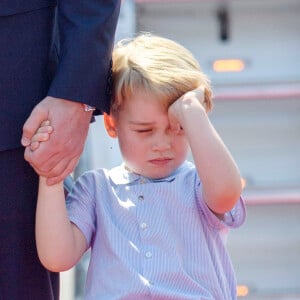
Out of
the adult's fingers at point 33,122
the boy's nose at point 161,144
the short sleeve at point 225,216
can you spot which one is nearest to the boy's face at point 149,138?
the boy's nose at point 161,144

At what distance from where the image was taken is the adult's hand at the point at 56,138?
3.08m

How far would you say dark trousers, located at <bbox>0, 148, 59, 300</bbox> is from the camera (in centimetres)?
316

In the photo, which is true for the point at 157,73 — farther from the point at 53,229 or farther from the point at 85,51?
the point at 53,229

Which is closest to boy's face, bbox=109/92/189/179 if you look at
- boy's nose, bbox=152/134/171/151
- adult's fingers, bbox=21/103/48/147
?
boy's nose, bbox=152/134/171/151

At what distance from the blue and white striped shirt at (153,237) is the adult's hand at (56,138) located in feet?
0.44

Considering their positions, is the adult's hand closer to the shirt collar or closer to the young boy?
the young boy

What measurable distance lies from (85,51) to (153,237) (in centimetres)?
46

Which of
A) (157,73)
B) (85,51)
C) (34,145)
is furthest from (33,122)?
(157,73)

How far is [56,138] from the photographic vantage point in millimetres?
3090

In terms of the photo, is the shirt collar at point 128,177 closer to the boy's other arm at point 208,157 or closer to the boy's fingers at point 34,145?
the boy's other arm at point 208,157

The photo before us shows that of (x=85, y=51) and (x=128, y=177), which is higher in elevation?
(x=85, y=51)

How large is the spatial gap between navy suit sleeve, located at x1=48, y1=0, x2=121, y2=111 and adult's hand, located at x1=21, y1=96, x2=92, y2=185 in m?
0.03

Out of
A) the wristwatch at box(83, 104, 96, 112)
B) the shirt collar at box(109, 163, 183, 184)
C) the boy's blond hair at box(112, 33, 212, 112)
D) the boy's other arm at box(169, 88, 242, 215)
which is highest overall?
the boy's blond hair at box(112, 33, 212, 112)

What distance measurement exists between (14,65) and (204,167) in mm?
509
